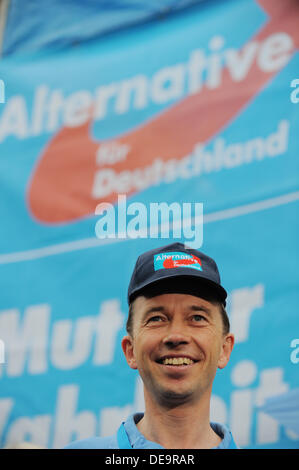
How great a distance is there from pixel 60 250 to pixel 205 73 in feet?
3.62

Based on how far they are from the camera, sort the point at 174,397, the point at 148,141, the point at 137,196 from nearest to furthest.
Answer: the point at 174,397 < the point at 137,196 < the point at 148,141

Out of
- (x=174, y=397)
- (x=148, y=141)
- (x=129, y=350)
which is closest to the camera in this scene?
(x=174, y=397)

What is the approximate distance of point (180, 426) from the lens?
112 cm

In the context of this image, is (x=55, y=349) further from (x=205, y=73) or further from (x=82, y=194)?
(x=205, y=73)

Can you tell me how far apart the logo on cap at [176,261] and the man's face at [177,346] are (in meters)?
0.07

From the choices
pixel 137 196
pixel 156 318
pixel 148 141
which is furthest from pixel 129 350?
pixel 148 141

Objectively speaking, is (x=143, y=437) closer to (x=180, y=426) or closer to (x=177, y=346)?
(x=180, y=426)

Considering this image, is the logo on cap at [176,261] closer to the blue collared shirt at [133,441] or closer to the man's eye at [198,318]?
the man's eye at [198,318]

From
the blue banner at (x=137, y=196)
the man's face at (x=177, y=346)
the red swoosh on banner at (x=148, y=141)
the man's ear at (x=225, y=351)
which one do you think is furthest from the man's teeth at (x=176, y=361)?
the red swoosh on banner at (x=148, y=141)

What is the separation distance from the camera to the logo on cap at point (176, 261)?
3.94ft

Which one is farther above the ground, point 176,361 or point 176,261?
point 176,261

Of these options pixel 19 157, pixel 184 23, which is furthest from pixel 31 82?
pixel 184 23

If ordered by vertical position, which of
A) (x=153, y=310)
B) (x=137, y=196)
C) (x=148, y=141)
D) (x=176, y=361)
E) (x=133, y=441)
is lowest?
(x=133, y=441)

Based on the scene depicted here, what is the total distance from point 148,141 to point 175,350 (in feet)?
6.31
